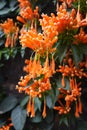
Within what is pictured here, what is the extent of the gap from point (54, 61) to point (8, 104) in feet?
2.33

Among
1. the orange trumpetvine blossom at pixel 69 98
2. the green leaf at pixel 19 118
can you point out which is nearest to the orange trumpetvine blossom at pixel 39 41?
the orange trumpetvine blossom at pixel 69 98

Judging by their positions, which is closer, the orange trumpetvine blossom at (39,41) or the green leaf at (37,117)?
the orange trumpetvine blossom at (39,41)

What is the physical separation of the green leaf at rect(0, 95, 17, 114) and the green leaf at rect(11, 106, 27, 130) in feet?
0.31

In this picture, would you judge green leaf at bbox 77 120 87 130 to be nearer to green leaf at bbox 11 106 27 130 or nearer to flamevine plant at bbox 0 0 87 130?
flamevine plant at bbox 0 0 87 130

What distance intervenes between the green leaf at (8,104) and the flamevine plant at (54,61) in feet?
0.56

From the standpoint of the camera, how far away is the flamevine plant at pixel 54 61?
1.45 metres

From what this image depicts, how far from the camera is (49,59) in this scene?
60.7 inches

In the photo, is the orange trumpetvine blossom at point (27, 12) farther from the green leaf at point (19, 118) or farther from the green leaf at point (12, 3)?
the green leaf at point (19, 118)

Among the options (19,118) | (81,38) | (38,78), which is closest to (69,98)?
(38,78)

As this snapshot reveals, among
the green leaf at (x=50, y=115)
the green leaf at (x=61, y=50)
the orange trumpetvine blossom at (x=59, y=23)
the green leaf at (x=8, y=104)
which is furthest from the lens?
the green leaf at (x=8, y=104)

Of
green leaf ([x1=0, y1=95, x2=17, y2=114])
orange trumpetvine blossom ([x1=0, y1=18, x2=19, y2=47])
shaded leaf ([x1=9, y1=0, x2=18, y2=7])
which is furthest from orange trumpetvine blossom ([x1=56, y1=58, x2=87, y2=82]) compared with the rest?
shaded leaf ([x1=9, y1=0, x2=18, y2=7])

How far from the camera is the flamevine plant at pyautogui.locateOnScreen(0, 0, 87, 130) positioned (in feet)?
4.77

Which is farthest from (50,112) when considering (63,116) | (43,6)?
(43,6)

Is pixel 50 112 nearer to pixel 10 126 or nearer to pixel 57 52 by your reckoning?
pixel 10 126
